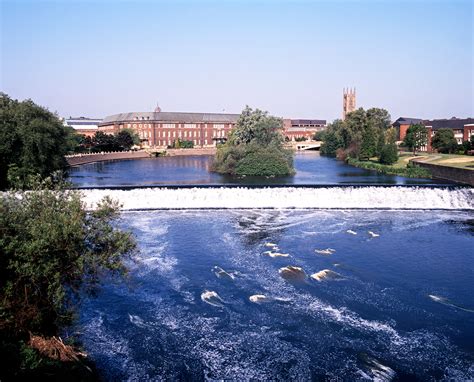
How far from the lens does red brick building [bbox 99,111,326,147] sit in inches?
4887

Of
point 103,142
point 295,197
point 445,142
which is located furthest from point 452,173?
point 103,142

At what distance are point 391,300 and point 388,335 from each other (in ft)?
10.1

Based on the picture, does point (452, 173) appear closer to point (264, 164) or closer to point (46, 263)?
point (264, 164)

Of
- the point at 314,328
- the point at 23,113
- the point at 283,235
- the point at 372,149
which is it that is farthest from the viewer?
the point at 372,149

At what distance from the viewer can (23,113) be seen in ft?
136

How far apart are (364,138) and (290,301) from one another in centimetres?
5758

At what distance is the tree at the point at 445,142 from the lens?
233ft

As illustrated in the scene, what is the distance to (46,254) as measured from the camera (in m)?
13.1

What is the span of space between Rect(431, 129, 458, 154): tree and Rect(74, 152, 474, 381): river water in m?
41.0

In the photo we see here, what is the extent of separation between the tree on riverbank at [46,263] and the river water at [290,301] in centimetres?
166

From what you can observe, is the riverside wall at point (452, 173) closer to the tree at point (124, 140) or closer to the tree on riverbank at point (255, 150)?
the tree on riverbank at point (255, 150)

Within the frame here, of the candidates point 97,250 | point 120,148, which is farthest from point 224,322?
point 120,148

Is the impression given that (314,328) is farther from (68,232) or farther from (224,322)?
(68,232)

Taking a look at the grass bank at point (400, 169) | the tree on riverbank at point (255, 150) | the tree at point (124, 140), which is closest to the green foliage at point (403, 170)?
the grass bank at point (400, 169)
